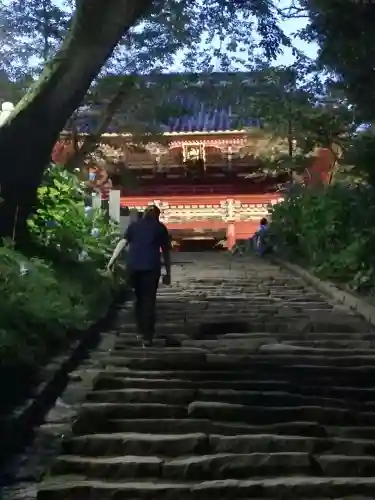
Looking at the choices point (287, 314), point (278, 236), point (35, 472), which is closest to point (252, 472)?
point (35, 472)

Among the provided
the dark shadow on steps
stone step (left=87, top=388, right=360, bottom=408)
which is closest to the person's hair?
the dark shadow on steps

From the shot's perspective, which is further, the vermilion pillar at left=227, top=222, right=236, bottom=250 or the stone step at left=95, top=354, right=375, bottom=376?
the vermilion pillar at left=227, top=222, right=236, bottom=250

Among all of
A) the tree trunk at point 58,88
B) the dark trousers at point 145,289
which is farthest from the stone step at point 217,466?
the tree trunk at point 58,88

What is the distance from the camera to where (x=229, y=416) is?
5727 mm

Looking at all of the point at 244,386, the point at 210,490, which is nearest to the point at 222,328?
the point at 244,386

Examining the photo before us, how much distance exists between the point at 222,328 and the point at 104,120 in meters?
8.66

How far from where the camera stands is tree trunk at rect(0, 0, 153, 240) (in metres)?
7.55

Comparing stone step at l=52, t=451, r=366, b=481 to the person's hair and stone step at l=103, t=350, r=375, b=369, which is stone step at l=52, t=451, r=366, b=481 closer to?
stone step at l=103, t=350, r=375, b=369

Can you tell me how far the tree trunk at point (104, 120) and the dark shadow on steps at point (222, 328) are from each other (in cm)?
811

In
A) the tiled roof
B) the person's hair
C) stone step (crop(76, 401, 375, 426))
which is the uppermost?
the tiled roof

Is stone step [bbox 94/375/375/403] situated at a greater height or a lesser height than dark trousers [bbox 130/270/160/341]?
lesser

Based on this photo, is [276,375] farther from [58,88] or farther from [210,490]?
[58,88]

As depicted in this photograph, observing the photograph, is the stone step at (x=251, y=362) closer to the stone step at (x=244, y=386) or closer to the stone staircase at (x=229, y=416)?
the stone staircase at (x=229, y=416)

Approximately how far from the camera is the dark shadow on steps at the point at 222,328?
9.12 metres
